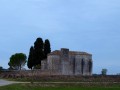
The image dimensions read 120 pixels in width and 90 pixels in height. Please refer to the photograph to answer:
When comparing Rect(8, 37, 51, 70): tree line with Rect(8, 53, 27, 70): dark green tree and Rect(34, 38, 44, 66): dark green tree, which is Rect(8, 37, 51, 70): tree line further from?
Rect(8, 53, 27, 70): dark green tree

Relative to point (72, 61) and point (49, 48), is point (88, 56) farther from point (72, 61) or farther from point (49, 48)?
point (49, 48)

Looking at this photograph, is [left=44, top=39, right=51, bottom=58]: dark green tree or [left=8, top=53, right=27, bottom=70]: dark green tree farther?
[left=8, top=53, right=27, bottom=70]: dark green tree

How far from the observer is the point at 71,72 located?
81.9 metres

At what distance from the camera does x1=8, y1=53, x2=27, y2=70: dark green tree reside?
106 metres

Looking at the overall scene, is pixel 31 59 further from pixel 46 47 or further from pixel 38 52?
pixel 46 47

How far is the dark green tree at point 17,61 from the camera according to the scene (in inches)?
4185

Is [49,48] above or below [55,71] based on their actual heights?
above

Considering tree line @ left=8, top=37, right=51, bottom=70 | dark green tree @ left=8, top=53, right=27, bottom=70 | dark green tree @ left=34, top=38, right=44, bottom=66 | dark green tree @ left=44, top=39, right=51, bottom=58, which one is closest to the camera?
dark green tree @ left=34, top=38, right=44, bottom=66

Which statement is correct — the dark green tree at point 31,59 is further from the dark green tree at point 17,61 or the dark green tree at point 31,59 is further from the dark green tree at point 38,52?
the dark green tree at point 17,61

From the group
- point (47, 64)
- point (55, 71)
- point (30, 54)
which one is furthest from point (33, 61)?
point (55, 71)

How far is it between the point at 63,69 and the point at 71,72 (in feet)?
11.3

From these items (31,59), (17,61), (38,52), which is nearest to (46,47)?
(38,52)

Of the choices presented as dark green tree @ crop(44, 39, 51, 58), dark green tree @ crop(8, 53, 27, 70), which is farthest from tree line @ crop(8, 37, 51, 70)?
dark green tree @ crop(8, 53, 27, 70)

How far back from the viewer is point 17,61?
10644cm
